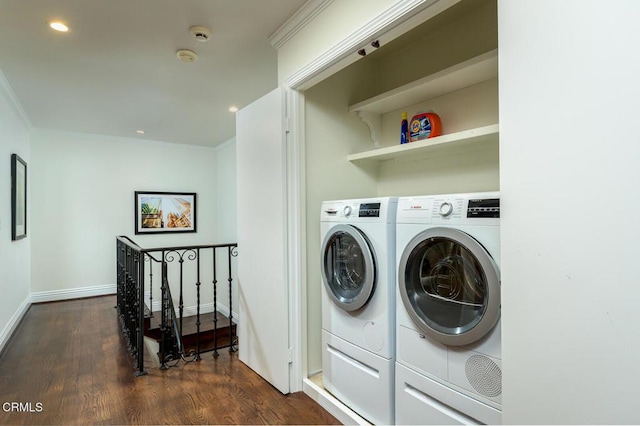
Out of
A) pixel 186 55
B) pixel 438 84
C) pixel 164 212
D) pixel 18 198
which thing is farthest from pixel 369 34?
pixel 164 212

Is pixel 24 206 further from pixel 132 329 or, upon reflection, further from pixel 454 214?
pixel 454 214

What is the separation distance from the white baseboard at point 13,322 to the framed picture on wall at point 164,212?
159 cm

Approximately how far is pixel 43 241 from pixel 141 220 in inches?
48.9

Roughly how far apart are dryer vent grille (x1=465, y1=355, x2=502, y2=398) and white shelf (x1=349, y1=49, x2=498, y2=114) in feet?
4.54

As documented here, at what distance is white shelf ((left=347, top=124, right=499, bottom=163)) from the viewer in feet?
5.42

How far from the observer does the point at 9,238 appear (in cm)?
336

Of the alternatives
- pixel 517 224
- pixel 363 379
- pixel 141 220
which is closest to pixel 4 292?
pixel 141 220

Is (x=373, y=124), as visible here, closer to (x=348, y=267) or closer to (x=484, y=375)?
(x=348, y=267)

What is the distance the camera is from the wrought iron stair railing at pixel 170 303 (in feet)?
8.77

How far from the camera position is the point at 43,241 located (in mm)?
4680

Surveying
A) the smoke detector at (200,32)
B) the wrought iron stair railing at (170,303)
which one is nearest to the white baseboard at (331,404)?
the wrought iron stair railing at (170,303)

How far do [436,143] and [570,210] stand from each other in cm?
99

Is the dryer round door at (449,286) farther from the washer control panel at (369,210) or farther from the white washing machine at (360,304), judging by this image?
the washer control panel at (369,210)

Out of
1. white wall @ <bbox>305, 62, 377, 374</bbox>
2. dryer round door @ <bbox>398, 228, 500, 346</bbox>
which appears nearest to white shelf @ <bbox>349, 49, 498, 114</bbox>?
white wall @ <bbox>305, 62, 377, 374</bbox>
